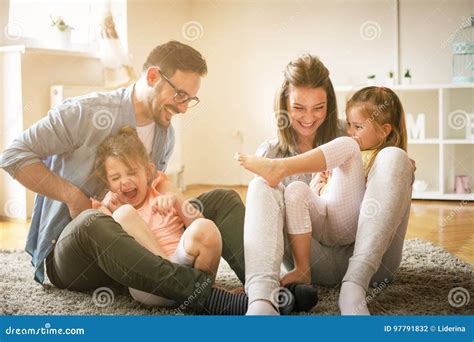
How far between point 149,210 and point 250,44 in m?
0.36

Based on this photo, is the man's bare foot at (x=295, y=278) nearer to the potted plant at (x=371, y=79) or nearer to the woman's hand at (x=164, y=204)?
the woman's hand at (x=164, y=204)

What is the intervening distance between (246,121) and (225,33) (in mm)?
166

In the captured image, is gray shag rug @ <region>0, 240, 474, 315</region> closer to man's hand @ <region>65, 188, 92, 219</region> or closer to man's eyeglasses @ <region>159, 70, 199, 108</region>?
man's hand @ <region>65, 188, 92, 219</region>

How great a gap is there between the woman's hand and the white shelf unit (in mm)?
342

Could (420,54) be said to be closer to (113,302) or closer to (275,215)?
(275,215)

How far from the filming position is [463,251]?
1.53 meters

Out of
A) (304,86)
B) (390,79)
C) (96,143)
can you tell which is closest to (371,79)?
(390,79)

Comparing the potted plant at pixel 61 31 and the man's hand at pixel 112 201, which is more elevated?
the potted plant at pixel 61 31

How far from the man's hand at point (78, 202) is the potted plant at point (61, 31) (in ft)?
0.98

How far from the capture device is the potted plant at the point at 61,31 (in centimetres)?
129

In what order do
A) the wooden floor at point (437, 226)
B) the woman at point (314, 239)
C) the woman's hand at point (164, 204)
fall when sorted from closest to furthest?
the woman at point (314, 239)
the woman's hand at point (164, 204)
the wooden floor at point (437, 226)

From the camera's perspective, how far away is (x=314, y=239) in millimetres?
1277

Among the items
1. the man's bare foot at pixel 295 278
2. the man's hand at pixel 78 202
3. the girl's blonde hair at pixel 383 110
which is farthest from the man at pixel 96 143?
the girl's blonde hair at pixel 383 110

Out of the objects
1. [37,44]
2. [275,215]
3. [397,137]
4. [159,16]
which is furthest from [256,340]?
[37,44]
